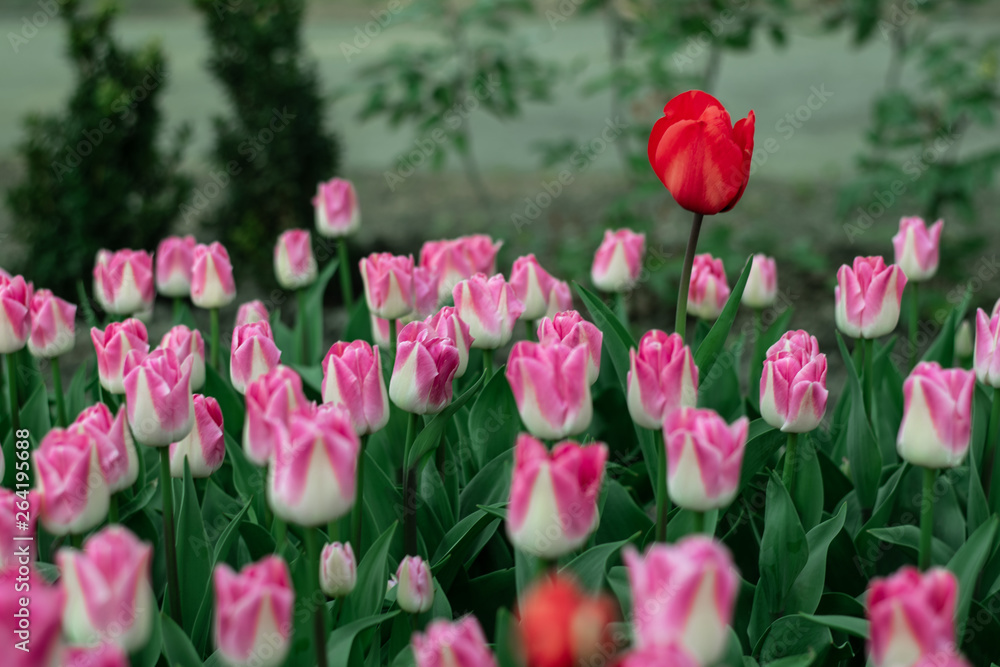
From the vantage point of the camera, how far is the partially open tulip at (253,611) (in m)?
0.90

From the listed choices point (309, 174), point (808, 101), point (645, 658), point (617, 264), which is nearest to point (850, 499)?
point (617, 264)

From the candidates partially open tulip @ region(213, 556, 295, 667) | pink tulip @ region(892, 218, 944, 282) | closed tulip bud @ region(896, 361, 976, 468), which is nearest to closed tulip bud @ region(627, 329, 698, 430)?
closed tulip bud @ region(896, 361, 976, 468)

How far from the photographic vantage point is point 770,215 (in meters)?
5.80

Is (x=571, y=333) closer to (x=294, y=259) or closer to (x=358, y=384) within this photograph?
(x=358, y=384)

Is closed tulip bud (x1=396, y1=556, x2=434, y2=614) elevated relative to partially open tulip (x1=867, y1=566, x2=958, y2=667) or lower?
lower

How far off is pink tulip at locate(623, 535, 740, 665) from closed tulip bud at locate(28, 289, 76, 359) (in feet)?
4.35

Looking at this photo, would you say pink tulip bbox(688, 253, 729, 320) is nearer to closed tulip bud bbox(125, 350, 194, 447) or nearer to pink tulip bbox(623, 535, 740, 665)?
closed tulip bud bbox(125, 350, 194, 447)

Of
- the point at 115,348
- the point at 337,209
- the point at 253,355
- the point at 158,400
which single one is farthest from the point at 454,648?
the point at 337,209

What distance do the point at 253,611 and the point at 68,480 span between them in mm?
350

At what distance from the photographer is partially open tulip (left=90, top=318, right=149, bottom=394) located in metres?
1.55

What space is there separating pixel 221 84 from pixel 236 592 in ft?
13.0

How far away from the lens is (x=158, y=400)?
1.27 m

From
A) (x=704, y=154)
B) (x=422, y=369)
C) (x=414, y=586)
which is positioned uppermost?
(x=704, y=154)

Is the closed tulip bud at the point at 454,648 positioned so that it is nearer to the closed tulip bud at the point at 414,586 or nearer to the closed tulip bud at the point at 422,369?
the closed tulip bud at the point at 414,586
